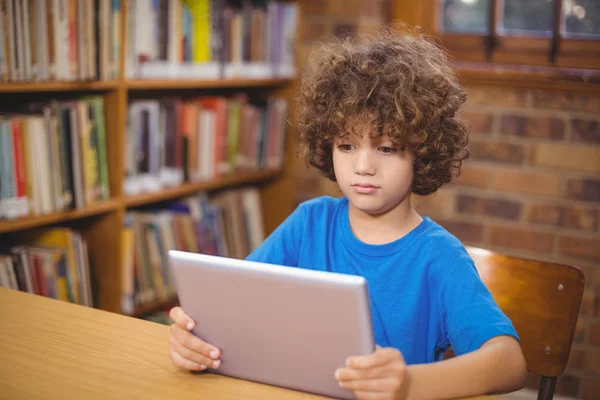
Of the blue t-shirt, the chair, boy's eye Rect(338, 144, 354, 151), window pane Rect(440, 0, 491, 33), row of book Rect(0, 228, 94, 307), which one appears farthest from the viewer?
window pane Rect(440, 0, 491, 33)

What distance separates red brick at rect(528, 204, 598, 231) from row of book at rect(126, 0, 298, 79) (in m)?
1.17

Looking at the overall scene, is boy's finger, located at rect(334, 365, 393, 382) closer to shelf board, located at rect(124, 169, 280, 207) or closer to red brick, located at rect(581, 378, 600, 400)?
shelf board, located at rect(124, 169, 280, 207)

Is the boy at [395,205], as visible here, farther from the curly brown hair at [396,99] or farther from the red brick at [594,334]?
the red brick at [594,334]

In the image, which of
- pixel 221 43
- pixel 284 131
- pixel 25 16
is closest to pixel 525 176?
pixel 284 131

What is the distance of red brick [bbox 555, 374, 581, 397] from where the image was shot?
263 cm

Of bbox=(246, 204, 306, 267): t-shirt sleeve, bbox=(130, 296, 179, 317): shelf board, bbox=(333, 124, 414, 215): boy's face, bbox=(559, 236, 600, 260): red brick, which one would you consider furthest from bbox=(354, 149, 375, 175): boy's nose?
bbox=(559, 236, 600, 260): red brick

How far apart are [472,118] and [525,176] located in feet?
0.96

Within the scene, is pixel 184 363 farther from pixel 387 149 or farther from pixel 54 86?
pixel 54 86

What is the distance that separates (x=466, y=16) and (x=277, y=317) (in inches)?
88.0

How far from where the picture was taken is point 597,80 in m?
2.53

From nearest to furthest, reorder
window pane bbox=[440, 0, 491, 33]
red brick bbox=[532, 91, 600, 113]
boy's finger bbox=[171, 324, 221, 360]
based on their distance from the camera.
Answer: boy's finger bbox=[171, 324, 221, 360] < red brick bbox=[532, 91, 600, 113] < window pane bbox=[440, 0, 491, 33]

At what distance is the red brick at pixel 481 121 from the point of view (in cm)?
274

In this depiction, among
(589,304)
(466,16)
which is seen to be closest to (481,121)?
(466,16)

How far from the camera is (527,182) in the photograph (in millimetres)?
2693
